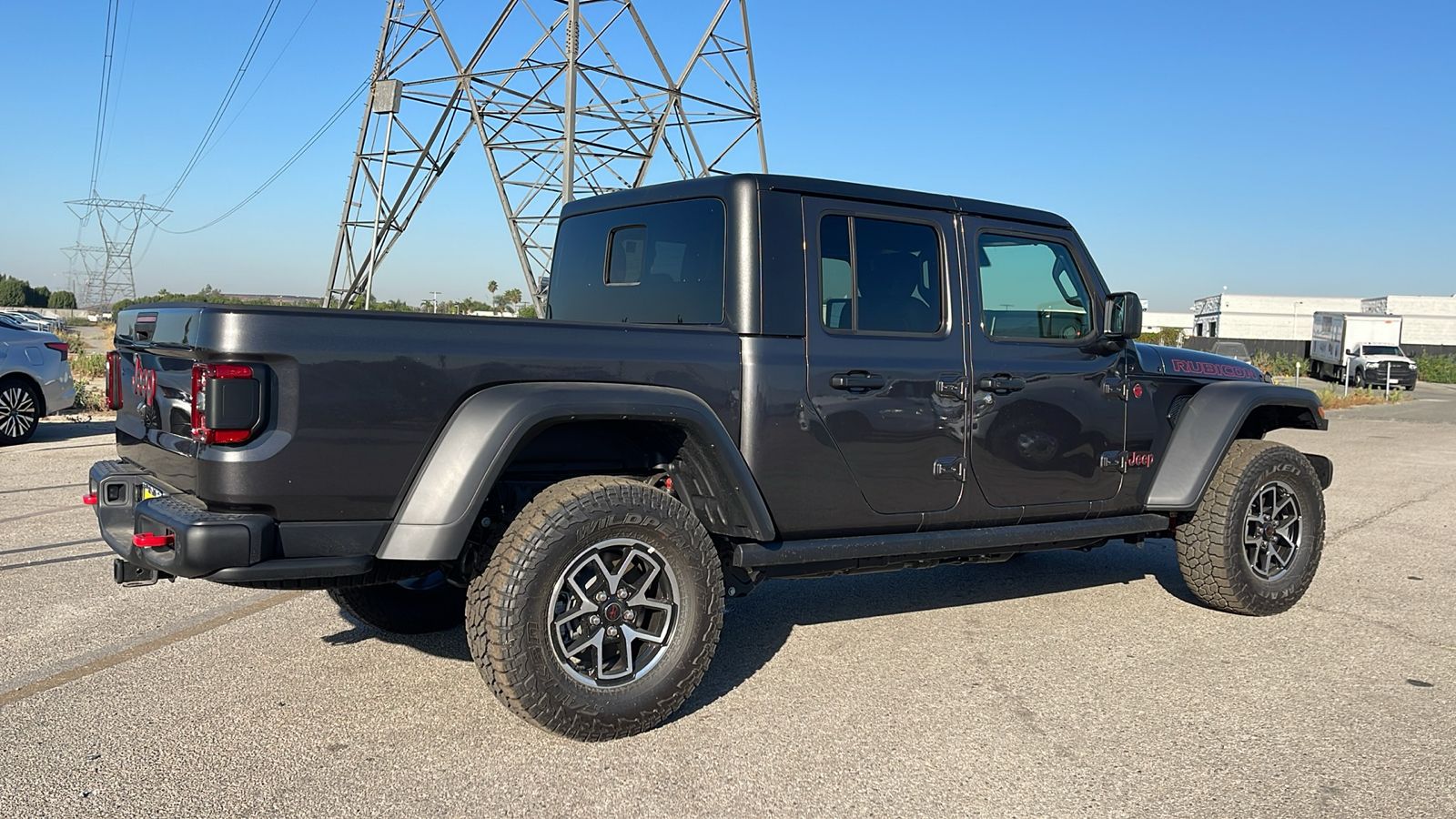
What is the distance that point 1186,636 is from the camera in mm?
5316

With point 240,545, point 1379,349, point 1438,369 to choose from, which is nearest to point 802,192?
point 240,545

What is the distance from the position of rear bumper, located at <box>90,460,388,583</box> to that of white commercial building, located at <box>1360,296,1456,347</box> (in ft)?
220

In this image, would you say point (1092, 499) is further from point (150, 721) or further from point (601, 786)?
point (150, 721)

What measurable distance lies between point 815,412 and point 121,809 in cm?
264

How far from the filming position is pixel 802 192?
4.49 m

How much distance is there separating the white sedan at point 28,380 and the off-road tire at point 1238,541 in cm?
1152

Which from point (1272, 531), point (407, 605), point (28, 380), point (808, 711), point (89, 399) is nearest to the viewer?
point (808, 711)

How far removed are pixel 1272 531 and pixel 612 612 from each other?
3.78 meters

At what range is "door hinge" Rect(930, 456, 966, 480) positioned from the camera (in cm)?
465

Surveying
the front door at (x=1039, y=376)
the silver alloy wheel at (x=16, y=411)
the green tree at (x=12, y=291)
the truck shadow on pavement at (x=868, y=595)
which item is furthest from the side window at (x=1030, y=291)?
the green tree at (x=12, y=291)

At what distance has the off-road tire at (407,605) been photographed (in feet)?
A: 15.8

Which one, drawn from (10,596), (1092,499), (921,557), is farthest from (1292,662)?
(10,596)

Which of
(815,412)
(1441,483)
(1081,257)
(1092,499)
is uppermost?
(1081,257)

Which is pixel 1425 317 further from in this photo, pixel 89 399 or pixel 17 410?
pixel 17 410
